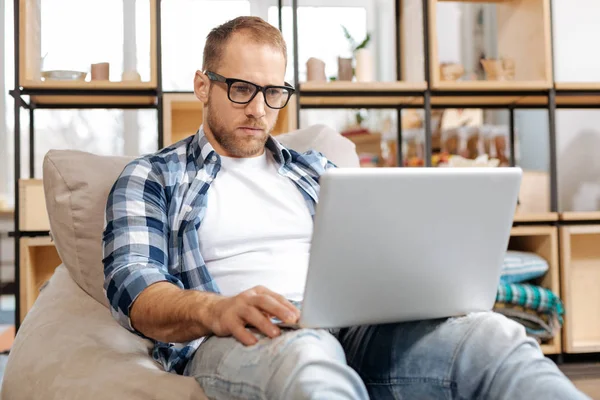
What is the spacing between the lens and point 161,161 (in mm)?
1423

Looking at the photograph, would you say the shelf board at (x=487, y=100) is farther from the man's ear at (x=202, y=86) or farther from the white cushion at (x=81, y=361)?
the white cushion at (x=81, y=361)

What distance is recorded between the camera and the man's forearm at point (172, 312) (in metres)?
1.05

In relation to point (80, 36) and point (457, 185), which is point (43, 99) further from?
point (457, 185)

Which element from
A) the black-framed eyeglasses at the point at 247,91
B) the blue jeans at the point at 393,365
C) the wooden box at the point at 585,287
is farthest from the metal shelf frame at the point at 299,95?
the blue jeans at the point at 393,365

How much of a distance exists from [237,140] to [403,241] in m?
0.64

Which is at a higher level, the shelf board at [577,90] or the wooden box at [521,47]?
the wooden box at [521,47]

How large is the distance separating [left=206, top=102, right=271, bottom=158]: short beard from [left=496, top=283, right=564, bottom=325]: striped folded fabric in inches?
56.6

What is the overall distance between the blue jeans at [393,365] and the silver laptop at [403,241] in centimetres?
4

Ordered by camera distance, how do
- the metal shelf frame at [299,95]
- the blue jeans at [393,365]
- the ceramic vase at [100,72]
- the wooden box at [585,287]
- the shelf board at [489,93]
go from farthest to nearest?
the wooden box at [585,287]
the shelf board at [489,93]
the ceramic vase at [100,72]
the metal shelf frame at [299,95]
the blue jeans at [393,365]

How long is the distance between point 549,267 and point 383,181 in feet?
6.68

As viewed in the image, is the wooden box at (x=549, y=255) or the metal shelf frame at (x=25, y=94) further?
the wooden box at (x=549, y=255)

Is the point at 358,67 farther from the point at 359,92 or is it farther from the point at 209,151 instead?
the point at 209,151

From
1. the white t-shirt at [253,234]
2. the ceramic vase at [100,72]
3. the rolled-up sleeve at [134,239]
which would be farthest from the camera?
the ceramic vase at [100,72]

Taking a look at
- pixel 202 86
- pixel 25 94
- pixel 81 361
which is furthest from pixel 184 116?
pixel 81 361
